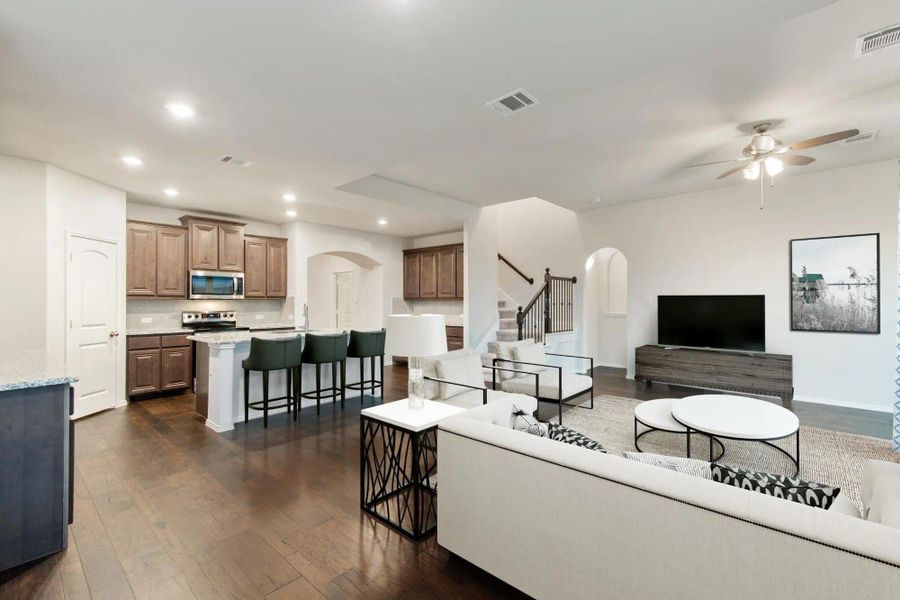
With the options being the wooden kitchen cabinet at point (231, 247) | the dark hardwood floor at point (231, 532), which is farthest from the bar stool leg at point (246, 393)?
the wooden kitchen cabinet at point (231, 247)

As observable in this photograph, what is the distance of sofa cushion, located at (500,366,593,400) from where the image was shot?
4.45 meters

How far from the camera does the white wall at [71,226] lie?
168 inches

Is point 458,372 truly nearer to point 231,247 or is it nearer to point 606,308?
point 231,247

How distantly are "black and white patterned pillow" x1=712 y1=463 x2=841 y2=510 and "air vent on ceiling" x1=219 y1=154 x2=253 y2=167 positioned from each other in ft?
14.5

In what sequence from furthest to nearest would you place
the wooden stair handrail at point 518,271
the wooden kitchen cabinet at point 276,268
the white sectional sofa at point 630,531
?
the wooden stair handrail at point 518,271
the wooden kitchen cabinet at point 276,268
the white sectional sofa at point 630,531

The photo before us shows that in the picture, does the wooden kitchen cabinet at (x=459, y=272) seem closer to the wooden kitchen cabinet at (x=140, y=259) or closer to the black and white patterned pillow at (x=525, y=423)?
the wooden kitchen cabinet at (x=140, y=259)

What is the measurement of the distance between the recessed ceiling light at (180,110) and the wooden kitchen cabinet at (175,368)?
3852 millimetres

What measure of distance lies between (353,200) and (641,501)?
16.8 feet

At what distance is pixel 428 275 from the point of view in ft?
27.7

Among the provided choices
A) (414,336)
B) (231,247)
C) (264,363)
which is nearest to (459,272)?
(231,247)

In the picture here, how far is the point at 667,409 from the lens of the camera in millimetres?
3656

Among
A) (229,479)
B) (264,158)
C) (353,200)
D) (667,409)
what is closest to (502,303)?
(353,200)

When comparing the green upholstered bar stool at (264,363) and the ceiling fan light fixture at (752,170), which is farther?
the green upholstered bar stool at (264,363)

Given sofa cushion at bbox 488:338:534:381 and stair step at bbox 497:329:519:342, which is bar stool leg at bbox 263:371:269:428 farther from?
stair step at bbox 497:329:519:342
